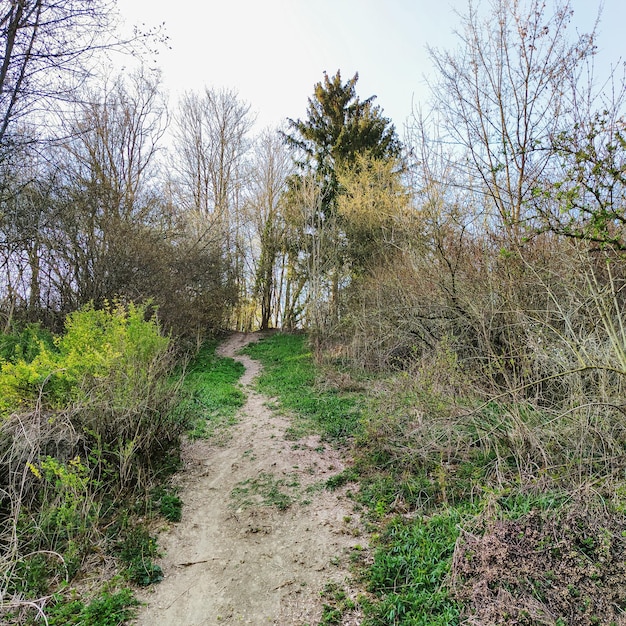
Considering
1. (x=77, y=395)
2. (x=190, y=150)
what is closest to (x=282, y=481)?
(x=77, y=395)

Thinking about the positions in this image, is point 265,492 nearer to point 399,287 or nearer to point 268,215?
point 399,287

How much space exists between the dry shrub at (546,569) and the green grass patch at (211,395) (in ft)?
13.7

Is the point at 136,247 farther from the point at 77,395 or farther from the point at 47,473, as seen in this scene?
the point at 47,473

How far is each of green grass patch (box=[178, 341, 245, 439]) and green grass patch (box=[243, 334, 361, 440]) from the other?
0.82 metres

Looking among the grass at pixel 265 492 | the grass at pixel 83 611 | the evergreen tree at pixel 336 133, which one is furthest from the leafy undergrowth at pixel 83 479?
the evergreen tree at pixel 336 133

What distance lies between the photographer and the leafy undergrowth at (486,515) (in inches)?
94.3

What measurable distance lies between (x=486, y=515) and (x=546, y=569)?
52cm

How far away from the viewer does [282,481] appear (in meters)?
4.68

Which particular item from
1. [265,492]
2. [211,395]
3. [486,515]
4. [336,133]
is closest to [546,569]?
[486,515]

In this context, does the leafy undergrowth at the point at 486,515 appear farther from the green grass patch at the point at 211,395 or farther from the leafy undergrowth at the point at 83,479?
the green grass patch at the point at 211,395

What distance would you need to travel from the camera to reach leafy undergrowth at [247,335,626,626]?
2.40 metres

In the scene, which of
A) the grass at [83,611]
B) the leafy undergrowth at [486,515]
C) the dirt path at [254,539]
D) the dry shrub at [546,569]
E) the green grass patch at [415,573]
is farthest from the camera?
the dirt path at [254,539]

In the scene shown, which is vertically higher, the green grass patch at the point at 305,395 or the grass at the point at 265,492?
the green grass patch at the point at 305,395

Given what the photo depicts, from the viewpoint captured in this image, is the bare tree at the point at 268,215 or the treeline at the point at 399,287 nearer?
the treeline at the point at 399,287
